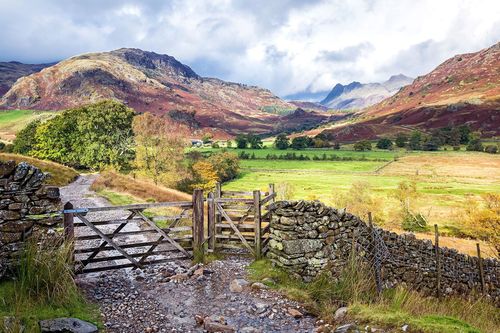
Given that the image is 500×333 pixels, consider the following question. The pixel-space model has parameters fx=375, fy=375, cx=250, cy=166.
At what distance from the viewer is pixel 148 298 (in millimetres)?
9500

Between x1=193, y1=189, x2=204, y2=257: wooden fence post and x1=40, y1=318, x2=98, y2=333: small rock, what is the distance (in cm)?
507

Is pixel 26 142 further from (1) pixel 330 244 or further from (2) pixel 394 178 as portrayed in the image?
(2) pixel 394 178

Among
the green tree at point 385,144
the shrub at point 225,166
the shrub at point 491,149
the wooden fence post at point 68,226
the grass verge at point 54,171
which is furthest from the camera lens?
the green tree at point 385,144

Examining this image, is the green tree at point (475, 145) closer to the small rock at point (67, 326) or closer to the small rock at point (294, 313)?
the small rock at point (294, 313)

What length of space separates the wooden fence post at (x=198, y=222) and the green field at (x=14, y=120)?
476 feet

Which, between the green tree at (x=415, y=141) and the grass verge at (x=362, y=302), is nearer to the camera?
the grass verge at (x=362, y=302)

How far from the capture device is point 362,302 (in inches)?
379

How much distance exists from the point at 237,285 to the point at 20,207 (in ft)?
18.6

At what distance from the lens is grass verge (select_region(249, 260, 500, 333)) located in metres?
7.53

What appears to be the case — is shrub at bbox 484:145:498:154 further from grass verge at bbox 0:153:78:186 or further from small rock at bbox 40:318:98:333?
small rock at bbox 40:318:98:333

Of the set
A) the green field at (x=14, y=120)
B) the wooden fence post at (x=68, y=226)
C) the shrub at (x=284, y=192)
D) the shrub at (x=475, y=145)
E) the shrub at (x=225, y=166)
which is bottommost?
the shrub at (x=284, y=192)

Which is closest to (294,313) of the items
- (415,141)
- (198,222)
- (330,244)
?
(330,244)

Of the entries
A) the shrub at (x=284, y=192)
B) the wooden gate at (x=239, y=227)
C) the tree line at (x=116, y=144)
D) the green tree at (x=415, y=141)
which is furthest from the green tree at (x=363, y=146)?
the wooden gate at (x=239, y=227)

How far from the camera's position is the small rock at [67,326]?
6.94m
